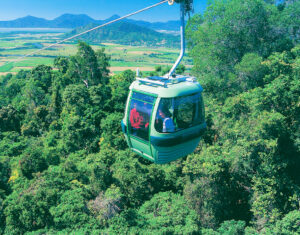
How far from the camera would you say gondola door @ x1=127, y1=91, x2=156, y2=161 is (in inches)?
264

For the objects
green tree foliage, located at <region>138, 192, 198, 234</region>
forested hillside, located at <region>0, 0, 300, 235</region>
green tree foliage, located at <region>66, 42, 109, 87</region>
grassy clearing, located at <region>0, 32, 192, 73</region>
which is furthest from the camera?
grassy clearing, located at <region>0, 32, 192, 73</region>

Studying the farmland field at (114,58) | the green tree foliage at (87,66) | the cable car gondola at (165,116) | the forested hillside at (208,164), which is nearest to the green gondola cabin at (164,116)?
the cable car gondola at (165,116)

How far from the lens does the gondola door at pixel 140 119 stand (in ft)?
22.0

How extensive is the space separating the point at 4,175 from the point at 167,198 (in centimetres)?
1611

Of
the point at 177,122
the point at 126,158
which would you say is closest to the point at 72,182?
the point at 126,158

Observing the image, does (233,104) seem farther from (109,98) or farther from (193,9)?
(109,98)

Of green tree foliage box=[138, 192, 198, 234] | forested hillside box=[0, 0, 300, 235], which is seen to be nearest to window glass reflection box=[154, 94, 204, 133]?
green tree foliage box=[138, 192, 198, 234]

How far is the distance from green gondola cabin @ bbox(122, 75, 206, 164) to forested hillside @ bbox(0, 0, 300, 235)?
909 centimetres

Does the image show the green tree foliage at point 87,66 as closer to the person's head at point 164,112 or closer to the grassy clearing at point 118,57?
the person's head at point 164,112

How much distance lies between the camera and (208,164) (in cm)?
1677

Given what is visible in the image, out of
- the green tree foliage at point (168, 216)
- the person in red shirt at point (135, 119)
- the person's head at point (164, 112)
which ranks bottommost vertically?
the green tree foliage at point (168, 216)

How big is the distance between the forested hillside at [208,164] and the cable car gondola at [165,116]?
357 inches

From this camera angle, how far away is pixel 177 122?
22.2 feet

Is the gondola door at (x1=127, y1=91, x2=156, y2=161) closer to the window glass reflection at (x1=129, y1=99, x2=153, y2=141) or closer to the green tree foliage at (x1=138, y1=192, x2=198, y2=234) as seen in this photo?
the window glass reflection at (x1=129, y1=99, x2=153, y2=141)
